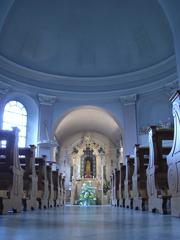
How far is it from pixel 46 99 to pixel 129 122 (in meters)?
4.13

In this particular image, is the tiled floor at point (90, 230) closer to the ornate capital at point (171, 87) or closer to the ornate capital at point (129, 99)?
the ornate capital at point (171, 87)

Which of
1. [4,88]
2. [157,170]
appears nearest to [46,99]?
[4,88]

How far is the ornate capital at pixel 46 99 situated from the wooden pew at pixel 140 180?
869 centimetres

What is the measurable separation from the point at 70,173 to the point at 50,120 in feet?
21.2

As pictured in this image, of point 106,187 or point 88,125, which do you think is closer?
point 106,187

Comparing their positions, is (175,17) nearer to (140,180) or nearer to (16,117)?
(140,180)

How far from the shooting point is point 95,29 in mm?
14117

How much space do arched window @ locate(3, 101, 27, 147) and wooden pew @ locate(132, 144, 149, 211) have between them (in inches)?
345

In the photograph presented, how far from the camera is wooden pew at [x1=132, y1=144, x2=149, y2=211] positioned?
5.97m

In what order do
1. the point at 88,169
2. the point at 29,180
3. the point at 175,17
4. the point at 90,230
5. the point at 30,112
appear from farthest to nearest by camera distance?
the point at 88,169
the point at 30,112
the point at 175,17
the point at 29,180
the point at 90,230

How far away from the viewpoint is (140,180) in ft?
20.0

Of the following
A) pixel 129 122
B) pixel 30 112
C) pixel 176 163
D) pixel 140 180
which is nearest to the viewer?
pixel 176 163

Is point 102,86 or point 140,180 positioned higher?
point 102,86

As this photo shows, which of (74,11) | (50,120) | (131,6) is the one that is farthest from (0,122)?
(131,6)
